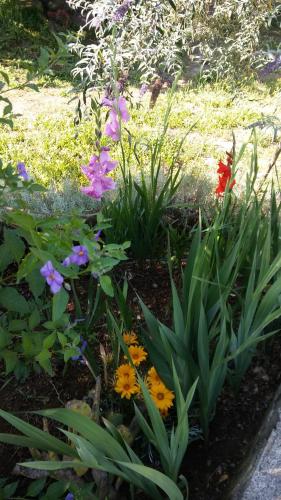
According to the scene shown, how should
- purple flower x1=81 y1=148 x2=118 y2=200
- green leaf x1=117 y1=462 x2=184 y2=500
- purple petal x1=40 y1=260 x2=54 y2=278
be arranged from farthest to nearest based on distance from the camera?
purple flower x1=81 y1=148 x2=118 y2=200 < purple petal x1=40 y1=260 x2=54 y2=278 < green leaf x1=117 y1=462 x2=184 y2=500

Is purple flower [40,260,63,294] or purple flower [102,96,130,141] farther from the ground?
purple flower [102,96,130,141]

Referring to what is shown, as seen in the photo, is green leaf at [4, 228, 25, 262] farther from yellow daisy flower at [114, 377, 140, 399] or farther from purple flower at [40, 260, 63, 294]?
yellow daisy flower at [114, 377, 140, 399]

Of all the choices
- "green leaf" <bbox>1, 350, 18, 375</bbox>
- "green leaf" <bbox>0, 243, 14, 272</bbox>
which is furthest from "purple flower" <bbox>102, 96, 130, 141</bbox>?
"green leaf" <bbox>1, 350, 18, 375</bbox>

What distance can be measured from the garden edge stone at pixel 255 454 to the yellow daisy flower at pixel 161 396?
9.5 inches

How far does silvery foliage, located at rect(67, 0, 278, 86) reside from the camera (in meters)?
2.60

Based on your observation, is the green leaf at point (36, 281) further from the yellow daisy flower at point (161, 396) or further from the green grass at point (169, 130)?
the green grass at point (169, 130)

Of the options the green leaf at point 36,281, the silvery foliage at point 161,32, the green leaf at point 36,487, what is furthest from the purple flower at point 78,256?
the silvery foliage at point 161,32

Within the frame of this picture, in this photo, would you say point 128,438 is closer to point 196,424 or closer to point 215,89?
point 196,424

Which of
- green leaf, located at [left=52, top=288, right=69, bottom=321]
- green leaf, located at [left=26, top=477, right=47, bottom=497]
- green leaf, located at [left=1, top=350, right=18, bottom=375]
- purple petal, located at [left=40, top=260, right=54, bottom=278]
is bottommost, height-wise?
green leaf, located at [left=26, top=477, right=47, bottom=497]

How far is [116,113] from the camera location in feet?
5.34

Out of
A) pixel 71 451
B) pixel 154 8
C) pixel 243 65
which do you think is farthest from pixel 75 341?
pixel 243 65

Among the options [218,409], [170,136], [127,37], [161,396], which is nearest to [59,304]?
[161,396]

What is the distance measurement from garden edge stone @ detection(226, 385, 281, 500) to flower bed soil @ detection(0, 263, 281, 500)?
0.06 m

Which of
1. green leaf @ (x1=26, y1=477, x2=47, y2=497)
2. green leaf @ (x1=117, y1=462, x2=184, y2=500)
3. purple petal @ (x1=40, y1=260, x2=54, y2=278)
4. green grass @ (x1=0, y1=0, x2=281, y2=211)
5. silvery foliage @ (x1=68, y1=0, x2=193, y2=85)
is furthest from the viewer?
green grass @ (x1=0, y1=0, x2=281, y2=211)
